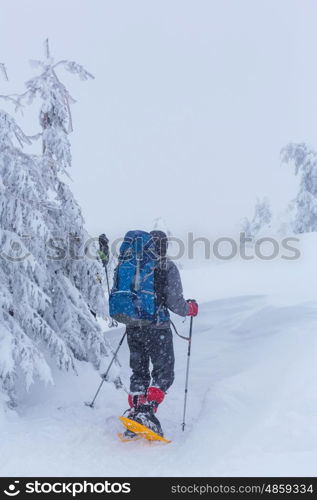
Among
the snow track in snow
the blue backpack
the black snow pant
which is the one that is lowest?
the snow track in snow

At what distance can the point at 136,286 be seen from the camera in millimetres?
6121

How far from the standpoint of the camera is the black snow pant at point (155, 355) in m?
6.32

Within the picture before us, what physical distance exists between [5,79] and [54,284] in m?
3.45

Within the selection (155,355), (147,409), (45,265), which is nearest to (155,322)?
(155,355)

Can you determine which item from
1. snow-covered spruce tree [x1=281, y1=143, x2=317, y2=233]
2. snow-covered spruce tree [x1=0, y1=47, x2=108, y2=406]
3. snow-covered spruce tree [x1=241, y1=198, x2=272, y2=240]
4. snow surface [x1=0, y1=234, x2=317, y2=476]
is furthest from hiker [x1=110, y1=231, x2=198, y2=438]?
snow-covered spruce tree [x1=241, y1=198, x2=272, y2=240]

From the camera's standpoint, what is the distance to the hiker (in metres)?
6.17

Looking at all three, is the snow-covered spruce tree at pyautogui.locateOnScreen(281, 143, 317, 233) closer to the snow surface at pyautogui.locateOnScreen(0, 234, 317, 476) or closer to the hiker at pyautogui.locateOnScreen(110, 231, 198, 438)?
the snow surface at pyautogui.locateOnScreen(0, 234, 317, 476)

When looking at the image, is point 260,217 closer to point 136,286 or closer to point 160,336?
→ point 160,336

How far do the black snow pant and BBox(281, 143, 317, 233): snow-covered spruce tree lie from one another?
22.4m

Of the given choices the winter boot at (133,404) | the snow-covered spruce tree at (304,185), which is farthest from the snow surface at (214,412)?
the snow-covered spruce tree at (304,185)

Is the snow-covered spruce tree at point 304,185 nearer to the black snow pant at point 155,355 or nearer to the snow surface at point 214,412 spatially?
the snow surface at point 214,412

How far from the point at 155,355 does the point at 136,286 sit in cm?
105

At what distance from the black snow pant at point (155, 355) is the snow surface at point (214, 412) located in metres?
0.71
